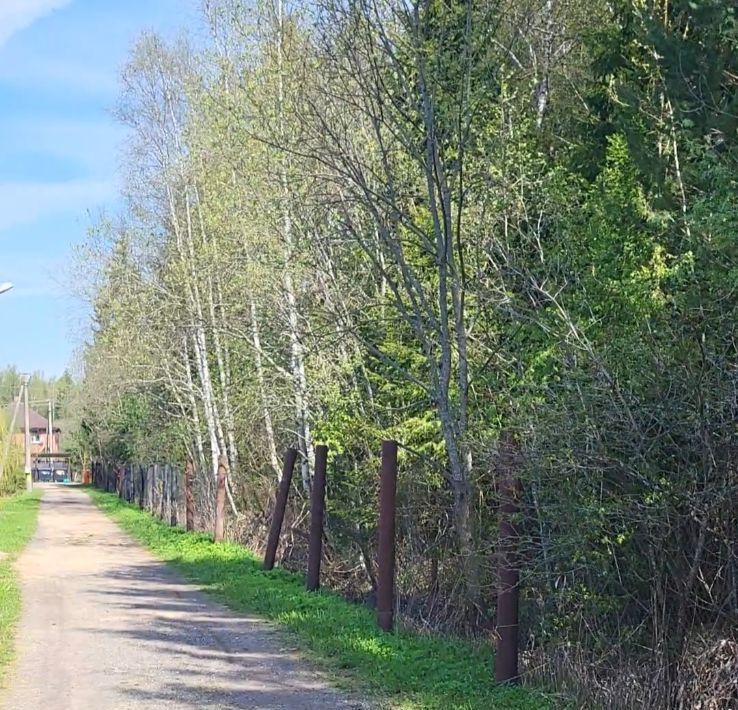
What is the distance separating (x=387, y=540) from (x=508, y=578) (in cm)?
272

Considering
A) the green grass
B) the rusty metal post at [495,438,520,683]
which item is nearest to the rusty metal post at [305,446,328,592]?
the green grass

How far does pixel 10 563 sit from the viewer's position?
19.3 metres

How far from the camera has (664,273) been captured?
8.56 m

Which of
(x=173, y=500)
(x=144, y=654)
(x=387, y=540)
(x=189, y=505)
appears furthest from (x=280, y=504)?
(x=173, y=500)

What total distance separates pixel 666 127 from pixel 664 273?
200 cm

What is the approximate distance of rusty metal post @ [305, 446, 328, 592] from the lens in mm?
13180

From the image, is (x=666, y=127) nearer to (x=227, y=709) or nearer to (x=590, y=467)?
(x=590, y=467)

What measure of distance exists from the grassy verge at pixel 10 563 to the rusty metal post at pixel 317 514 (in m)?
3.52

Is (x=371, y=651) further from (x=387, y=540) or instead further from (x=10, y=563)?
(x=10, y=563)

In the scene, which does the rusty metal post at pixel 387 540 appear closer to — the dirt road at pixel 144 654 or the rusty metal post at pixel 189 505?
the dirt road at pixel 144 654

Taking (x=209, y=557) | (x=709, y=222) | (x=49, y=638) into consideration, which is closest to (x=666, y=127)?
(x=709, y=222)

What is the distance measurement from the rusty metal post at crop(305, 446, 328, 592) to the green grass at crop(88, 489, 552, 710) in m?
0.23

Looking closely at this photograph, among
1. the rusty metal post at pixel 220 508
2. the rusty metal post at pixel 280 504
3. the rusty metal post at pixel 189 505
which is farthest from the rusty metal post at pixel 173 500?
the rusty metal post at pixel 280 504

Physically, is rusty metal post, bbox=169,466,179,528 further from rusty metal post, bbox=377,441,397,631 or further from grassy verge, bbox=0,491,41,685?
rusty metal post, bbox=377,441,397,631
